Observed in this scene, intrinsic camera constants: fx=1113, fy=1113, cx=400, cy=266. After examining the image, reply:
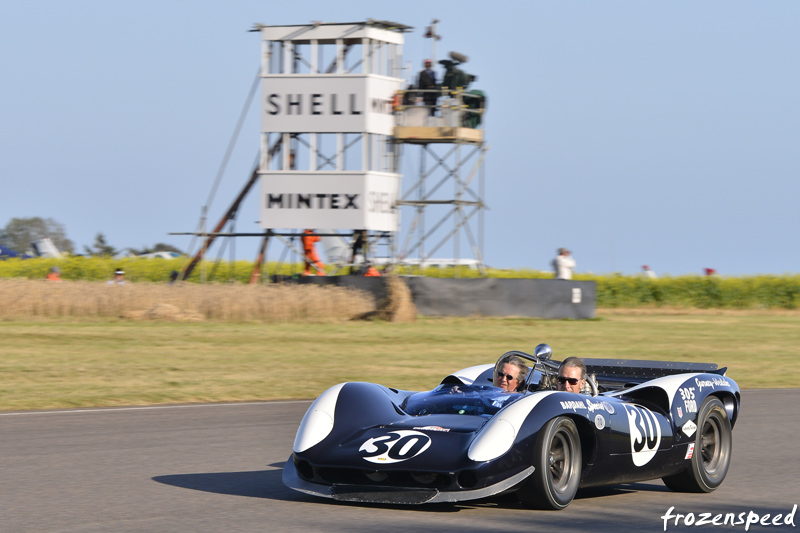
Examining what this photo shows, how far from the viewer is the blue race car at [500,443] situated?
5.47 metres

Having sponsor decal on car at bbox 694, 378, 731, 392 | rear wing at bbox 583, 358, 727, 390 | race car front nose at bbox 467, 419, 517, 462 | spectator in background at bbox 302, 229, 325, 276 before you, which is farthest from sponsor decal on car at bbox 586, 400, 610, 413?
spectator in background at bbox 302, 229, 325, 276

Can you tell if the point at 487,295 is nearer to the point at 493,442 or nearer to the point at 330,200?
the point at 330,200

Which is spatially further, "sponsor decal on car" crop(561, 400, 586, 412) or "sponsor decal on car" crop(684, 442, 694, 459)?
"sponsor decal on car" crop(684, 442, 694, 459)

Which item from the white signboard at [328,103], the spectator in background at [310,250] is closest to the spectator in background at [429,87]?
the white signboard at [328,103]

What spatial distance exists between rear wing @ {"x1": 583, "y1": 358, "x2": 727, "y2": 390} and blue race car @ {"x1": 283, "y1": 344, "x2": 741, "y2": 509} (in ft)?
1.89

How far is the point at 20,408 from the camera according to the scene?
35.8 feet

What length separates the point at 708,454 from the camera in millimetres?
7004

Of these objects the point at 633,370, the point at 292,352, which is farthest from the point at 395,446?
the point at 292,352

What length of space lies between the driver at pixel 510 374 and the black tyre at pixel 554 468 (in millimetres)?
845

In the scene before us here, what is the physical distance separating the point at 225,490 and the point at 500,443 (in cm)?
172

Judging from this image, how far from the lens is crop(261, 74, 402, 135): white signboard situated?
31172mm

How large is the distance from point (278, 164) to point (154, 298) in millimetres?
10041

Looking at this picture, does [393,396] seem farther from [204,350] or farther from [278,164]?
[278,164]

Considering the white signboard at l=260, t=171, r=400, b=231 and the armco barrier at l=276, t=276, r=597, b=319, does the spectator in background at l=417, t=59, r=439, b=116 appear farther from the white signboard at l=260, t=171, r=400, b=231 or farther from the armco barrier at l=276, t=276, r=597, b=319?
the armco barrier at l=276, t=276, r=597, b=319
